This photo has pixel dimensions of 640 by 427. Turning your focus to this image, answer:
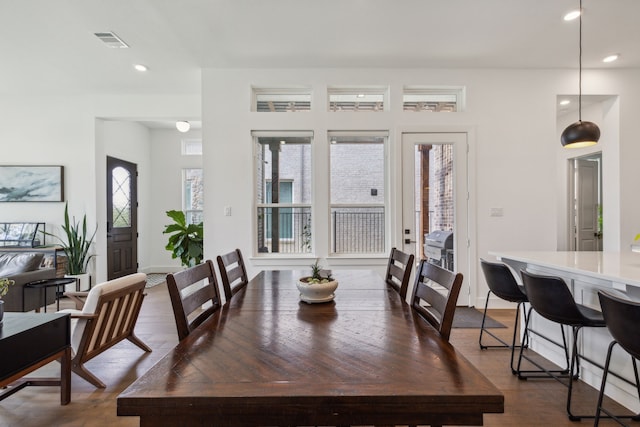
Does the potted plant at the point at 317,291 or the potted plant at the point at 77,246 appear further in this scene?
the potted plant at the point at 77,246

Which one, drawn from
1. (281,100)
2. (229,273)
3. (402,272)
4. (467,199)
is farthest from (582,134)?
(281,100)

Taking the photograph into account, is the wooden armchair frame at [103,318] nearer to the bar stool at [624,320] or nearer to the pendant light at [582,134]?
the bar stool at [624,320]

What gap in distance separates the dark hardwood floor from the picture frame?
10.8ft

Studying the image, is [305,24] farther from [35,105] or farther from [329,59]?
[35,105]

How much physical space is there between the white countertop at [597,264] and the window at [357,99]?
2508mm

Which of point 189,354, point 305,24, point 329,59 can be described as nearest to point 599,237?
point 329,59

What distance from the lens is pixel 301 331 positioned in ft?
4.10

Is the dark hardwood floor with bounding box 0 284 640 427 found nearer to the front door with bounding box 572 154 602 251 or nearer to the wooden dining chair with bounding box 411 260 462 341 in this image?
the wooden dining chair with bounding box 411 260 462 341

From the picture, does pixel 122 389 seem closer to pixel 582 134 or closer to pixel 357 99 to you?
pixel 357 99

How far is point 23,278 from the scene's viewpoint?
360 cm

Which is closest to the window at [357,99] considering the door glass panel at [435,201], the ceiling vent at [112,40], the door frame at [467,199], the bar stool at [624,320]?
the door frame at [467,199]

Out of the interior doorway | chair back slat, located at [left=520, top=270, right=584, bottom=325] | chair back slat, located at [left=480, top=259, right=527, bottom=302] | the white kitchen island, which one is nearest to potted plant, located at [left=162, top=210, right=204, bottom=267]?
chair back slat, located at [left=480, top=259, right=527, bottom=302]

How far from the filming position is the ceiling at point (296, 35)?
2930mm

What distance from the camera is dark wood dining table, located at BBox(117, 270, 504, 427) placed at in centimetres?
79
